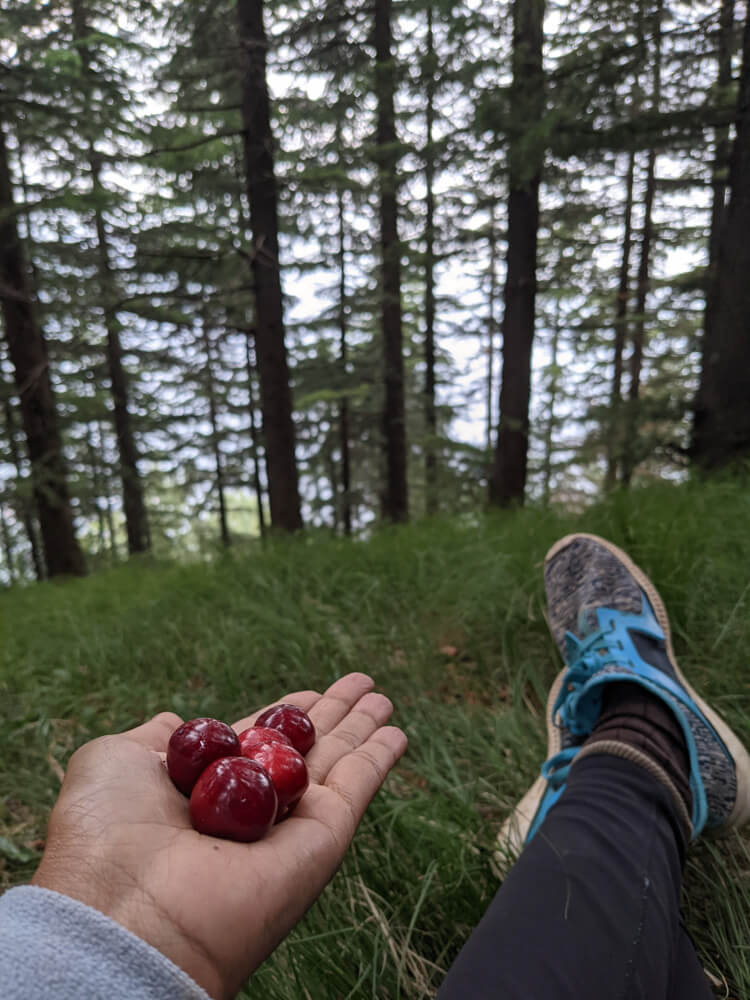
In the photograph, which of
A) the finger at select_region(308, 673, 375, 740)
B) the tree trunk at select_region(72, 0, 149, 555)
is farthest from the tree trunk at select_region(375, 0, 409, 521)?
the finger at select_region(308, 673, 375, 740)

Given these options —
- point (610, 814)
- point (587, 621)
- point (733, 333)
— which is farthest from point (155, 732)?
point (733, 333)

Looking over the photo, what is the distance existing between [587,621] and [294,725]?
4.47ft

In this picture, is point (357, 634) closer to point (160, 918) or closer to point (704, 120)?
point (160, 918)

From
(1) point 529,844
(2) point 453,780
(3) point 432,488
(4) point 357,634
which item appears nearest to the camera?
(1) point 529,844

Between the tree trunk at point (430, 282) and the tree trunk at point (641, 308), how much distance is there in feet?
6.95

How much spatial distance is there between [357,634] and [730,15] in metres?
5.53

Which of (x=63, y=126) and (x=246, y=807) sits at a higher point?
(x=63, y=126)

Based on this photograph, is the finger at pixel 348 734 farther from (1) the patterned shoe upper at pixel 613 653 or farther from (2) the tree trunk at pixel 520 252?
(2) the tree trunk at pixel 520 252

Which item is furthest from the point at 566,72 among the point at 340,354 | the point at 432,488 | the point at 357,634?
the point at 340,354

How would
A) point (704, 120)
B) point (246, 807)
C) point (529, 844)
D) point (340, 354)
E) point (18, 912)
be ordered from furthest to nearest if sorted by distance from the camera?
1. point (340, 354)
2. point (704, 120)
3. point (529, 844)
4. point (246, 807)
5. point (18, 912)

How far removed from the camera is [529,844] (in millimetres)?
1204

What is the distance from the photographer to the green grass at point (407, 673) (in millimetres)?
1181

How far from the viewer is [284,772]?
106cm

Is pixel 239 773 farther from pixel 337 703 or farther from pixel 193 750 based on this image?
pixel 337 703
